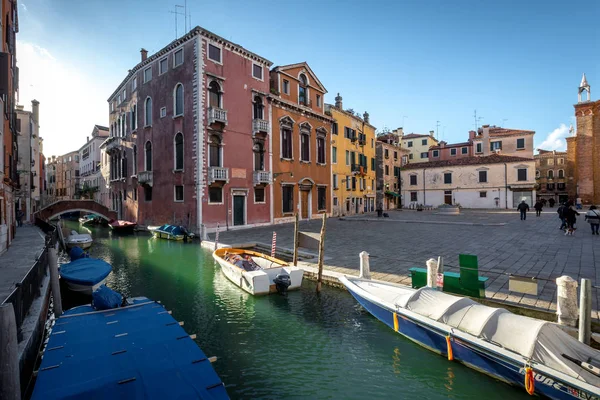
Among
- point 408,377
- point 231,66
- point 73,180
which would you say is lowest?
point 408,377

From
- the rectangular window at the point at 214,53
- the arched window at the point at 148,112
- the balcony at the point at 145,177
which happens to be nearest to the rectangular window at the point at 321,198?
the rectangular window at the point at 214,53

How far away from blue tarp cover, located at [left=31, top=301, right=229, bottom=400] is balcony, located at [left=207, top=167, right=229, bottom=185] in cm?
1536

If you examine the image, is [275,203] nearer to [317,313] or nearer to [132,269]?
[132,269]

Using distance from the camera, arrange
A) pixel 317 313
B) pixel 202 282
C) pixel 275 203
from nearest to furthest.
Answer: pixel 317 313
pixel 202 282
pixel 275 203

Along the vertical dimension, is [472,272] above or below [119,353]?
above

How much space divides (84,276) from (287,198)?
18.2 meters

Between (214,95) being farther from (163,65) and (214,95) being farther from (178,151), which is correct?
(163,65)

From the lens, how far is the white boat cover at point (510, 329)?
4.33 metres

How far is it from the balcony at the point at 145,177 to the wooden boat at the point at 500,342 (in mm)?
22825

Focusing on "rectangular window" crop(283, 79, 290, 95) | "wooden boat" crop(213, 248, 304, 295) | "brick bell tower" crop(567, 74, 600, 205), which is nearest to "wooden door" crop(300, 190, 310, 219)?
"rectangular window" crop(283, 79, 290, 95)

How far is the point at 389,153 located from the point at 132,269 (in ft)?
128

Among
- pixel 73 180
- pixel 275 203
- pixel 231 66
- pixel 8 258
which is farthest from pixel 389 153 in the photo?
pixel 73 180

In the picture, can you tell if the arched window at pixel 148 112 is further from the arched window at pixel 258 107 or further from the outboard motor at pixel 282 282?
the outboard motor at pixel 282 282

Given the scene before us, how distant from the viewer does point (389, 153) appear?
44625 millimetres
